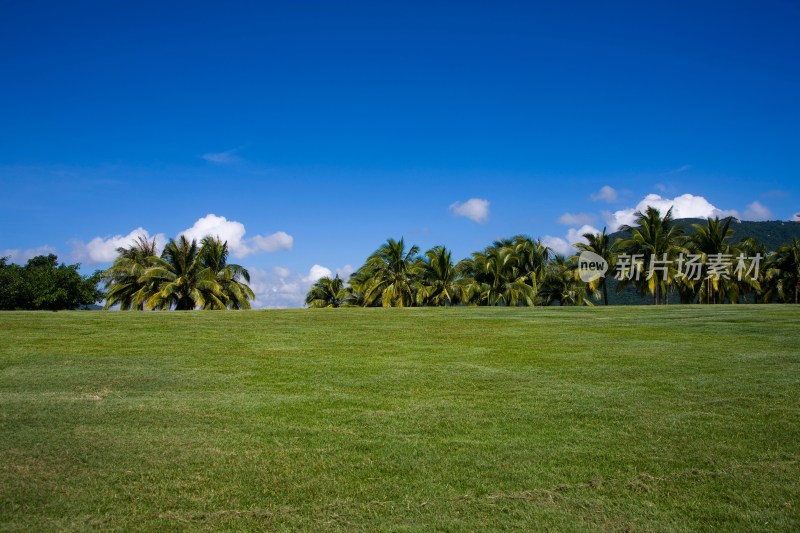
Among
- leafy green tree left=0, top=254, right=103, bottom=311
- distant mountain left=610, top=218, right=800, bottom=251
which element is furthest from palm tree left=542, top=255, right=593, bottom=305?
distant mountain left=610, top=218, right=800, bottom=251

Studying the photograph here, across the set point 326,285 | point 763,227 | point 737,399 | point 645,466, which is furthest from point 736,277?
point 763,227

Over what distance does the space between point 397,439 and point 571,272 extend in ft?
161

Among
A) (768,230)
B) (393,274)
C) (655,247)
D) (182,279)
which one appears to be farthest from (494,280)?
(768,230)

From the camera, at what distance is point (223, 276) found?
40844 millimetres

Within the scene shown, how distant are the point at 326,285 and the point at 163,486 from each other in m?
53.7

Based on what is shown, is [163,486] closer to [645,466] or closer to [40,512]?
[40,512]

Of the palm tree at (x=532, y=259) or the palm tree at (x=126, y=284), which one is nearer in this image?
the palm tree at (x=126, y=284)

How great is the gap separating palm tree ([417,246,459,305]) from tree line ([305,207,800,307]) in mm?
78

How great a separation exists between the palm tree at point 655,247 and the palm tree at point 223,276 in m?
32.2

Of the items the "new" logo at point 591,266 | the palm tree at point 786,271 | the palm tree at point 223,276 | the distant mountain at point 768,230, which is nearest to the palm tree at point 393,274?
the palm tree at point 223,276

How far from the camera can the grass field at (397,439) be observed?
4.41 m

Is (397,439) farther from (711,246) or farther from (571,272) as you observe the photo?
(711,246)

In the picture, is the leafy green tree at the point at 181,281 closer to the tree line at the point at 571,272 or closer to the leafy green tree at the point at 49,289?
the leafy green tree at the point at 49,289

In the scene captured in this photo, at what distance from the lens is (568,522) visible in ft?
13.9
